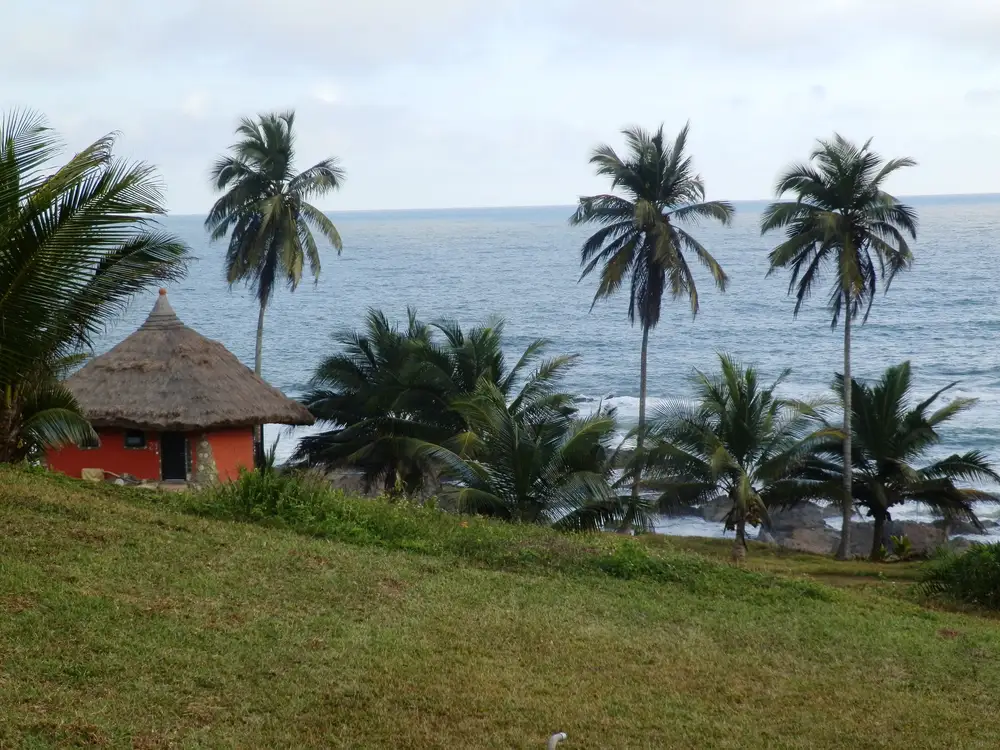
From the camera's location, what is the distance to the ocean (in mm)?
58125

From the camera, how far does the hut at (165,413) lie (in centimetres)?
2175

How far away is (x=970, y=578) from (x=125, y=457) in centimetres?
1581

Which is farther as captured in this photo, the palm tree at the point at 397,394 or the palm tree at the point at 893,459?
the palm tree at the point at 893,459

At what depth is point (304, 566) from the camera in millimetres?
11070

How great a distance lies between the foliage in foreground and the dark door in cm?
742

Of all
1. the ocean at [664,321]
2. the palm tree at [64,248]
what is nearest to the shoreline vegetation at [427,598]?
the palm tree at [64,248]

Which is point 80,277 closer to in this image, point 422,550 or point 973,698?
point 422,550

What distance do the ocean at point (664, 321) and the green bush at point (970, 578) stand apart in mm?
18840

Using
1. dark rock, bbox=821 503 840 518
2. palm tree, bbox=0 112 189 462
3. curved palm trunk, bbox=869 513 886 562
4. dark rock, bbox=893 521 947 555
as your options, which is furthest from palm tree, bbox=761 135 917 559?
palm tree, bbox=0 112 189 462

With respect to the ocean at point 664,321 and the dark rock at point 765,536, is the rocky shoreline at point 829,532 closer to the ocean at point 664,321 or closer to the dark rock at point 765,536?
the dark rock at point 765,536

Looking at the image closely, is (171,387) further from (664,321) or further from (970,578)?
(664,321)

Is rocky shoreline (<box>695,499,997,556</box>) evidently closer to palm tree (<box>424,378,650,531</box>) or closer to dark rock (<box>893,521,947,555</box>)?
dark rock (<box>893,521,947,555</box>)

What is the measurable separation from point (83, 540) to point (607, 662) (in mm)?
5201

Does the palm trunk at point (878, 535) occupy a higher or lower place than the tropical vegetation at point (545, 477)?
lower
